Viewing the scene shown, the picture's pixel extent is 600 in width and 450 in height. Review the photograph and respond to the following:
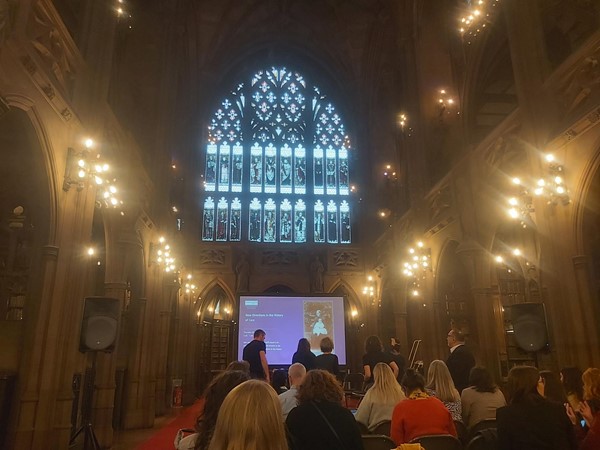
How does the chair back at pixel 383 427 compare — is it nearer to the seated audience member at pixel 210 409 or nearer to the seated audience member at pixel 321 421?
the seated audience member at pixel 321 421

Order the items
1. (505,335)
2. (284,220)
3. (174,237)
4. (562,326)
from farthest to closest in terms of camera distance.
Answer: (284,220)
(174,237)
(505,335)
(562,326)

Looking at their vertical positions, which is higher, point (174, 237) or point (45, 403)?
point (174, 237)

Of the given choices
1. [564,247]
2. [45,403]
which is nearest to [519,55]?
[564,247]

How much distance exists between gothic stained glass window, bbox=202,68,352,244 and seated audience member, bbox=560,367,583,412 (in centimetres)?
1405

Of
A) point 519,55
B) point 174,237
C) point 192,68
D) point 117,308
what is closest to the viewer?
point 117,308

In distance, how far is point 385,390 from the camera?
13.2ft

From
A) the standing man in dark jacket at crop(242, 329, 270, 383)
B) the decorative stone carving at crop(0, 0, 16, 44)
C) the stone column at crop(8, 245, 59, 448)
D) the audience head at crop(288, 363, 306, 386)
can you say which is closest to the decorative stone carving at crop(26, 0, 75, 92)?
the decorative stone carving at crop(0, 0, 16, 44)

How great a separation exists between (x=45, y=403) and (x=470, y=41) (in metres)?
10.4

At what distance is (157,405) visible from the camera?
11.1 m

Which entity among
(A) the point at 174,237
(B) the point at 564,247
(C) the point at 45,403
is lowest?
(C) the point at 45,403

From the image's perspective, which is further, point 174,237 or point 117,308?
point 174,237

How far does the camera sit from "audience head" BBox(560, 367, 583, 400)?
396 cm

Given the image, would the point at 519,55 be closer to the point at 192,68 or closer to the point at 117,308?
the point at 117,308

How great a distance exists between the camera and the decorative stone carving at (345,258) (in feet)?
57.8
